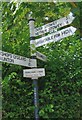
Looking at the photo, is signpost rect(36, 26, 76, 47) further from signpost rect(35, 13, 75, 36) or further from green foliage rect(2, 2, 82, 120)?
green foliage rect(2, 2, 82, 120)

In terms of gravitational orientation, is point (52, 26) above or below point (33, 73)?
above

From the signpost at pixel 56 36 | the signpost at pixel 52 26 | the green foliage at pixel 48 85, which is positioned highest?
the signpost at pixel 52 26

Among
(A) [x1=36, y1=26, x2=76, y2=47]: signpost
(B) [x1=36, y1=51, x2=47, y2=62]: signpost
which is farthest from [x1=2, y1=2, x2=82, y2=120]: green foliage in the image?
(A) [x1=36, y1=26, x2=76, y2=47]: signpost

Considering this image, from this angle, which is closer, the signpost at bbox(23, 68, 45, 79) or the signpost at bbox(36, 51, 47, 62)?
the signpost at bbox(23, 68, 45, 79)

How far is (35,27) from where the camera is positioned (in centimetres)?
425

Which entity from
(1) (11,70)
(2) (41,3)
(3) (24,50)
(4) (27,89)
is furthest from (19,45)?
(2) (41,3)

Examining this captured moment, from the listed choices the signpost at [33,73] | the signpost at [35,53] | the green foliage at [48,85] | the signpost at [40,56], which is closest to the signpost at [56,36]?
the signpost at [35,53]

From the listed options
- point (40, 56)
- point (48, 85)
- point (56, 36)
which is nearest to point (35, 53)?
point (40, 56)

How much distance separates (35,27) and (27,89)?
1.20 metres

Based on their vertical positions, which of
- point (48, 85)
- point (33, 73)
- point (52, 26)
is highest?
point (52, 26)

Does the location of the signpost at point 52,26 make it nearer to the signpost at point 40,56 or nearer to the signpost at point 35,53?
the signpost at point 35,53

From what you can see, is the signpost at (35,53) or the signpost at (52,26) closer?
the signpost at (52,26)

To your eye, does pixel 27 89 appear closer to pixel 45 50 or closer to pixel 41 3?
pixel 45 50

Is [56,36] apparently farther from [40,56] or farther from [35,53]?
[40,56]
